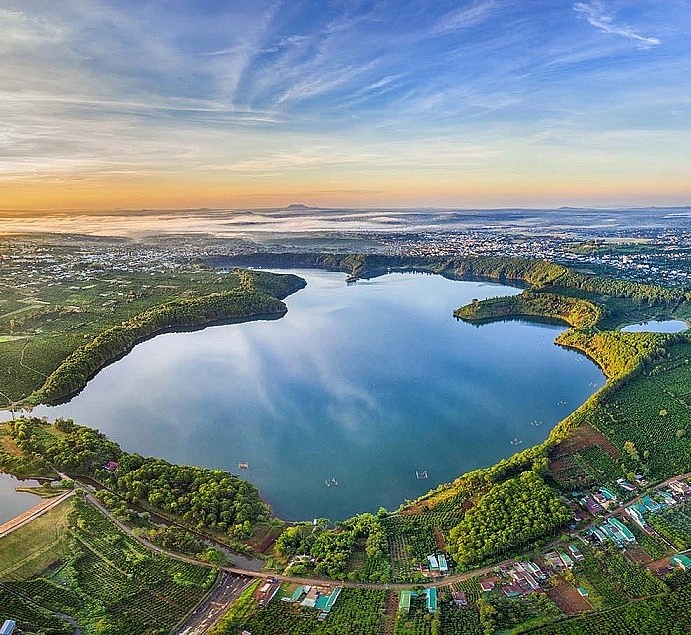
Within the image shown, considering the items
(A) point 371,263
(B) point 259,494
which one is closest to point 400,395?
(B) point 259,494

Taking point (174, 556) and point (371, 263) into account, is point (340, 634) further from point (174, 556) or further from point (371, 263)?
point (371, 263)

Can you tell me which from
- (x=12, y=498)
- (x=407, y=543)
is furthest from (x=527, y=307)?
(x=12, y=498)

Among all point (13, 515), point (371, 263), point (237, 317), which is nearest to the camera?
point (13, 515)

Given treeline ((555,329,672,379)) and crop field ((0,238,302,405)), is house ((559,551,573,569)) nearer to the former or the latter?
treeline ((555,329,672,379))

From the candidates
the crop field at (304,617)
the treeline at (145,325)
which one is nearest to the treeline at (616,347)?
the crop field at (304,617)

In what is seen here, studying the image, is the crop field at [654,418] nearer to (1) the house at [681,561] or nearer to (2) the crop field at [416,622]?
(1) the house at [681,561]

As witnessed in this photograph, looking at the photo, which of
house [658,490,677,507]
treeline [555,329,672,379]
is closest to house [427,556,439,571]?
house [658,490,677,507]
